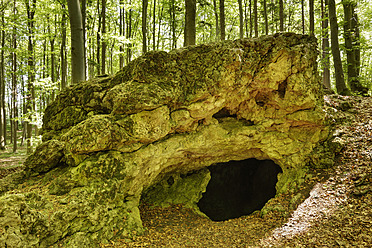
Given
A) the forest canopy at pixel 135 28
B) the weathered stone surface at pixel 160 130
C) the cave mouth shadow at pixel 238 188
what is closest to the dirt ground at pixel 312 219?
the weathered stone surface at pixel 160 130

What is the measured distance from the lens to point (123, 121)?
20.8 feet

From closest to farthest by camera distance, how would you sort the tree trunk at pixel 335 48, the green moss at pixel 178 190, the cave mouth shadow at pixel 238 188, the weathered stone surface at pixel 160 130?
the weathered stone surface at pixel 160 130, the green moss at pixel 178 190, the tree trunk at pixel 335 48, the cave mouth shadow at pixel 238 188

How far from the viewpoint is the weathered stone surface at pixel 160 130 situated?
5504 millimetres

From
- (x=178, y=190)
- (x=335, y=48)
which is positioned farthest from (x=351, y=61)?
(x=178, y=190)

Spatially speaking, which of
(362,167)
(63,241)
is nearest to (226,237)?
(63,241)

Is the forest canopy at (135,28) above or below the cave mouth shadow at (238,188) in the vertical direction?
above

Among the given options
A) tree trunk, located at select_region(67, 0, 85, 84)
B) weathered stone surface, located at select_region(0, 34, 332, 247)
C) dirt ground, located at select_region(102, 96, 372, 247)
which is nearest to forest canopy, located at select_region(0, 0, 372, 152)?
tree trunk, located at select_region(67, 0, 85, 84)

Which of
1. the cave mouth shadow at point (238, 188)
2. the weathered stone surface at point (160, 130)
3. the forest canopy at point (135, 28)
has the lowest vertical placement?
the cave mouth shadow at point (238, 188)

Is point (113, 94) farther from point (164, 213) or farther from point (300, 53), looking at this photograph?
point (300, 53)

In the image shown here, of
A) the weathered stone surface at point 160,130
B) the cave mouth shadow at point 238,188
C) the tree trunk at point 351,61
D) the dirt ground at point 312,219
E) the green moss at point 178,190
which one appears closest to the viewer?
the dirt ground at point 312,219

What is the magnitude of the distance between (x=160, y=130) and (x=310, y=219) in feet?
17.3

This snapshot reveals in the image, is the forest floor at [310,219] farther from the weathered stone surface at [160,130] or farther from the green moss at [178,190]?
the weathered stone surface at [160,130]

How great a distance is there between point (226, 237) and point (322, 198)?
3372mm

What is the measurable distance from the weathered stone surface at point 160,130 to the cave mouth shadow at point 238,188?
2672 millimetres
